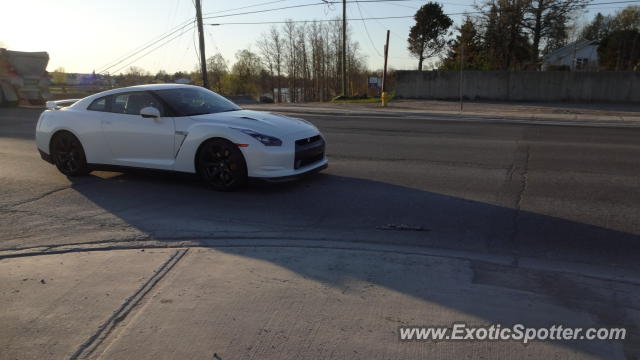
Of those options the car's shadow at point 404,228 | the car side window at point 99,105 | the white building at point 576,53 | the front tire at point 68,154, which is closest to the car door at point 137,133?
the car side window at point 99,105

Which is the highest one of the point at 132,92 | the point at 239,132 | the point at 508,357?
the point at 132,92

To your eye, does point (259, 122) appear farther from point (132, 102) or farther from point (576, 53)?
point (576, 53)

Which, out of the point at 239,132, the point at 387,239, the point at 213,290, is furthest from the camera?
the point at 239,132

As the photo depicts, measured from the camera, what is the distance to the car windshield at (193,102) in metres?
7.29

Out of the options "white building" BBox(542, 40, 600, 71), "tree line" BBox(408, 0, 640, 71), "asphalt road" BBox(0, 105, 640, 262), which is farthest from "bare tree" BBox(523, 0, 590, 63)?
"asphalt road" BBox(0, 105, 640, 262)

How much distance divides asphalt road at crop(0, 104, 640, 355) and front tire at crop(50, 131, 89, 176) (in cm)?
22

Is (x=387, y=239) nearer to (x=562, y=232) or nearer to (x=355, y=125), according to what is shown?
(x=562, y=232)

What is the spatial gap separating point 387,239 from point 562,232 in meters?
1.89

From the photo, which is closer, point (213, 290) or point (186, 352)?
point (186, 352)

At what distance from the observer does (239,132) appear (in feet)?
22.0

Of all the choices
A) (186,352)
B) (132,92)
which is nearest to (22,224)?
(132,92)

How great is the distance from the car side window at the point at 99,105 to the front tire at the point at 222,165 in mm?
1949

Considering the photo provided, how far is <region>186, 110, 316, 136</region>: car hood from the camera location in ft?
22.4

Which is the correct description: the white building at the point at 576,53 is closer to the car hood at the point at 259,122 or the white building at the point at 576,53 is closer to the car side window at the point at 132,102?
the car hood at the point at 259,122
